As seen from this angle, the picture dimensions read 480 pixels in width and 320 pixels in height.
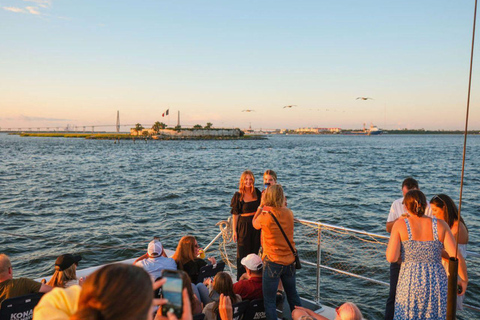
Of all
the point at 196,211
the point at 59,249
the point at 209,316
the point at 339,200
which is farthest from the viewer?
the point at 339,200

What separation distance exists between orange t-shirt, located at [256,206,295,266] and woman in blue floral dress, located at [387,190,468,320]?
113 cm

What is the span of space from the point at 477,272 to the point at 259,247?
25.2 feet

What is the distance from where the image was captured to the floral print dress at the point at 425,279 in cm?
347

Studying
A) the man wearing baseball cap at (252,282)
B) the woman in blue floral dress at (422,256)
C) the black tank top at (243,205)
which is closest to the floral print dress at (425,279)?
the woman in blue floral dress at (422,256)

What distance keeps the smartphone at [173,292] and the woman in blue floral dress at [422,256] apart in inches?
108

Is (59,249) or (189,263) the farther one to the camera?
(59,249)

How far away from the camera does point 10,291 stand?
12.6 ft

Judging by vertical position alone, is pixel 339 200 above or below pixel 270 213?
Result: below

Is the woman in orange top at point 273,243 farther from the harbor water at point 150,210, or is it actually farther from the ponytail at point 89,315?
the harbor water at point 150,210

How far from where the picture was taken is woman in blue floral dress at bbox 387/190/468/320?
3441mm

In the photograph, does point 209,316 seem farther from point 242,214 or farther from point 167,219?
point 167,219

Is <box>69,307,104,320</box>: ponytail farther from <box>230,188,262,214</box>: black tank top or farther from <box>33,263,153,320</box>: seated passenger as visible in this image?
<box>230,188,262,214</box>: black tank top

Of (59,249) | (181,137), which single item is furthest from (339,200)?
(181,137)

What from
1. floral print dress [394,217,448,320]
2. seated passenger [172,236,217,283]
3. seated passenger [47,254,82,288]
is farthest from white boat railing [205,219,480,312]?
floral print dress [394,217,448,320]
